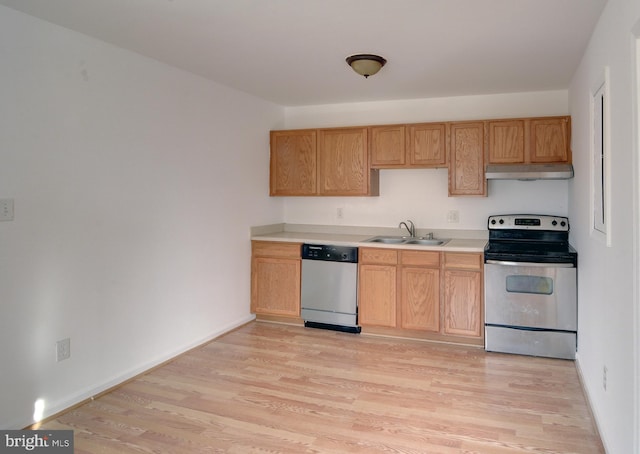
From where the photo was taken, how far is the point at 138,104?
10.8ft

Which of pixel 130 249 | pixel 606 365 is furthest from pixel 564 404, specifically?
pixel 130 249

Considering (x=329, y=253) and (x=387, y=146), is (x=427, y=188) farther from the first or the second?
(x=329, y=253)

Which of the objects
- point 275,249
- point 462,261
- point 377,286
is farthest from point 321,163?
point 462,261

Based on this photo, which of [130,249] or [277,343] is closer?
[130,249]

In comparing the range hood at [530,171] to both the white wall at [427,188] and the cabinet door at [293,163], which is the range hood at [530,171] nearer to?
the white wall at [427,188]

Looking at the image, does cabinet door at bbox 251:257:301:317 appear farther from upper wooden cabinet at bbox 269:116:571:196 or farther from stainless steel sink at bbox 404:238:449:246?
stainless steel sink at bbox 404:238:449:246

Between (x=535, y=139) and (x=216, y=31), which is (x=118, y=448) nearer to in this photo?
(x=216, y=31)

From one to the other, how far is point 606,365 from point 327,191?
306 cm

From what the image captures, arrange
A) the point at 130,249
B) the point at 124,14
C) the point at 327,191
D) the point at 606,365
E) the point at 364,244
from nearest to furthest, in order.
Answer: the point at 606,365 → the point at 124,14 → the point at 130,249 → the point at 364,244 → the point at 327,191

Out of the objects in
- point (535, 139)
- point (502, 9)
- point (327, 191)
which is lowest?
point (327, 191)

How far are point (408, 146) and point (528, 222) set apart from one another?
1334 millimetres

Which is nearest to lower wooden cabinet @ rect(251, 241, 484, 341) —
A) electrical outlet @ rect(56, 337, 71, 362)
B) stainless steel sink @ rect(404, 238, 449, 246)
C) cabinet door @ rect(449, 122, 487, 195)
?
stainless steel sink @ rect(404, 238, 449, 246)

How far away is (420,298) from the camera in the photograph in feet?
13.4

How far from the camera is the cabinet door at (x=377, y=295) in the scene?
13.8ft
